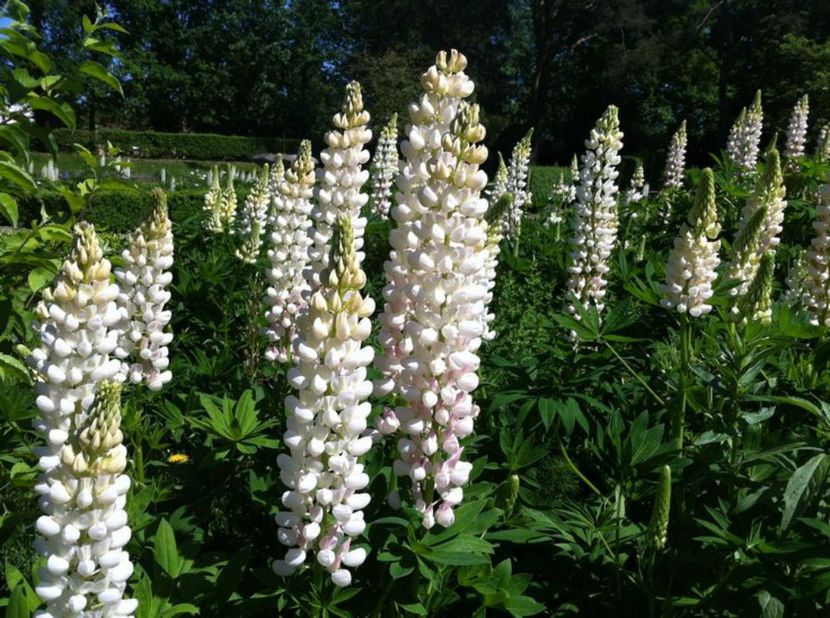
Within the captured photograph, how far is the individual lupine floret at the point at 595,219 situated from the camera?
451 centimetres

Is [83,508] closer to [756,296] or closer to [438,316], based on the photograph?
[438,316]

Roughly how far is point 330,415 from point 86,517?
0.55m

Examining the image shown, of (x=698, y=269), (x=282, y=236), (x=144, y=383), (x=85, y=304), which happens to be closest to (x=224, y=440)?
(x=144, y=383)

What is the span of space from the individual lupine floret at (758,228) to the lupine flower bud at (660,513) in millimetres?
1590

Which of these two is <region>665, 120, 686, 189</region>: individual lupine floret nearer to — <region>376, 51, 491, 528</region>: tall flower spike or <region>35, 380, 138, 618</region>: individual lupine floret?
<region>376, 51, 491, 528</region>: tall flower spike

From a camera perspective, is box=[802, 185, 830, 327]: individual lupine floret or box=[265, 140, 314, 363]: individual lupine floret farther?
box=[265, 140, 314, 363]: individual lupine floret

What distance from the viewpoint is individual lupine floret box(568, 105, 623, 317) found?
4.51 meters

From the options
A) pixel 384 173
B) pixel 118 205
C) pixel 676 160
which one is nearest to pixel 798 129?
pixel 676 160

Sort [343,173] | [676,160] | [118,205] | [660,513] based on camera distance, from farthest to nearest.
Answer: [118,205] < [676,160] < [343,173] < [660,513]

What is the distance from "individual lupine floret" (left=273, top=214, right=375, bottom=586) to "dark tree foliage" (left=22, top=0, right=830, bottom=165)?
1905 cm

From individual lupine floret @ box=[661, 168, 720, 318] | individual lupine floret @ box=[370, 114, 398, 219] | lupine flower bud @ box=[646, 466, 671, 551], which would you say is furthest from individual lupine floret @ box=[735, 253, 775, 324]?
individual lupine floret @ box=[370, 114, 398, 219]

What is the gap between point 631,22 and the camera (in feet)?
106

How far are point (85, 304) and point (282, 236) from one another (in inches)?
85.0

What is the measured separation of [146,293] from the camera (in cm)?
292
